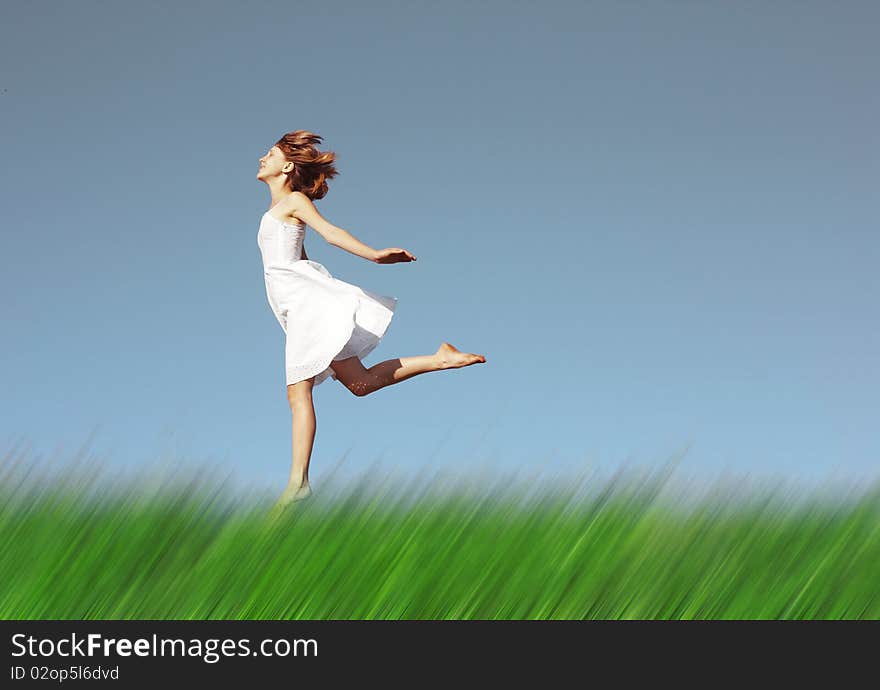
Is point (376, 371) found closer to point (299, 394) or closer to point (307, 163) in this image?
point (299, 394)

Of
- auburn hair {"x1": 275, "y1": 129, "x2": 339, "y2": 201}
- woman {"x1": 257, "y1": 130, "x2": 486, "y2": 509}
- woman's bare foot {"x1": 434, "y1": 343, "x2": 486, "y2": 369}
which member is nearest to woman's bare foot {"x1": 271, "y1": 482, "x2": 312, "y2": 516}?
woman {"x1": 257, "y1": 130, "x2": 486, "y2": 509}

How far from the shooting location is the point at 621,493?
3162 mm

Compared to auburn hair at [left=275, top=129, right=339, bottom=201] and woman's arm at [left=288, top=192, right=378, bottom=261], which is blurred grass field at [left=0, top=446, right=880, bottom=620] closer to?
woman's arm at [left=288, top=192, right=378, bottom=261]

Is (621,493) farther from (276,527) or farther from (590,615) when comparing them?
(276,527)

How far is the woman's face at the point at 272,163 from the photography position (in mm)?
4191

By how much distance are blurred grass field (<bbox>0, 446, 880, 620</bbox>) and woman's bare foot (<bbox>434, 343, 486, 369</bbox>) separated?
85 cm

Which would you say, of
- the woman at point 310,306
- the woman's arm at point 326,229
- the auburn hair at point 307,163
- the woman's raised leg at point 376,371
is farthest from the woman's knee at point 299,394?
the auburn hair at point 307,163

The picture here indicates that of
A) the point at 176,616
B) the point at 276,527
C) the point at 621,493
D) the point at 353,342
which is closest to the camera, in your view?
the point at 176,616

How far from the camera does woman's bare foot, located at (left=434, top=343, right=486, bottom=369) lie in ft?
13.0

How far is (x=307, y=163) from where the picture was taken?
13.8ft

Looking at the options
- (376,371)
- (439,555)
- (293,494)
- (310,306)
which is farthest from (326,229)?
(439,555)

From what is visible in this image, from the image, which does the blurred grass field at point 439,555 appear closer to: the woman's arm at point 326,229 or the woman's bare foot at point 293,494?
the woman's bare foot at point 293,494
